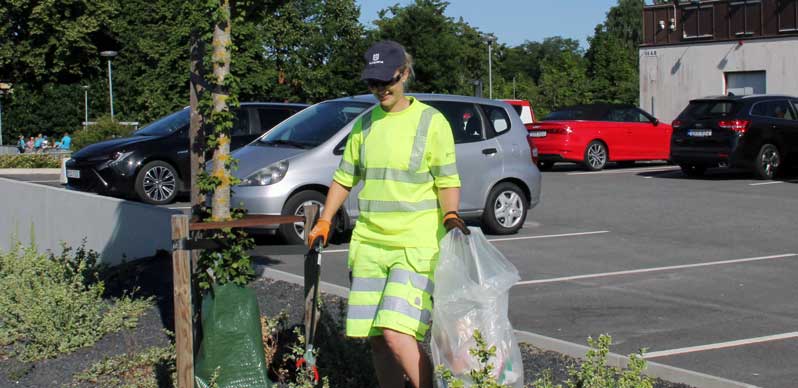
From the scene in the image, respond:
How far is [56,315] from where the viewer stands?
23.7 ft

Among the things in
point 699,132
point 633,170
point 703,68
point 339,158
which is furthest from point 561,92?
point 339,158

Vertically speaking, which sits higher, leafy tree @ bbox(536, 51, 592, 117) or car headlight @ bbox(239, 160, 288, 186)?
leafy tree @ bbox(536, 51, 592, 117)

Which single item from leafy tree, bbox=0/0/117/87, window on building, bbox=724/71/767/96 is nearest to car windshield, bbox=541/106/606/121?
window on building, bbox=724/71/767/96

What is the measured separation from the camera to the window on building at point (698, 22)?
33.0 m

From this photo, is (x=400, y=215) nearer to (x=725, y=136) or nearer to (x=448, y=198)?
(x=448, y=198)

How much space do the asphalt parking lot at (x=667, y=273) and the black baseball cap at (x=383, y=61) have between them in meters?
1.49

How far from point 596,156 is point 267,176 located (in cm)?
1375

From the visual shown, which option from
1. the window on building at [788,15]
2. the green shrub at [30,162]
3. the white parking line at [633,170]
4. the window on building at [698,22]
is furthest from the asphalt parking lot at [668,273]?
the green shrub at [30,162]

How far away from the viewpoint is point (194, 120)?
683 cm

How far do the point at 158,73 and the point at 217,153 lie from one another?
1701 inches

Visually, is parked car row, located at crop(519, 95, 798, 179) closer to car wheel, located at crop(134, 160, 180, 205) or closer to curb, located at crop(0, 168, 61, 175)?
car wheel, located at crop(134, 160, 180, 205)

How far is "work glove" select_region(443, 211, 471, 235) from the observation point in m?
4.48

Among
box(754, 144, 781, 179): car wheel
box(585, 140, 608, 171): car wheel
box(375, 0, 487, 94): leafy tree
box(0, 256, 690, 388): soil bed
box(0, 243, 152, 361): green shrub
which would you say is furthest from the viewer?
box(375, 0, 487, 94): leafy tree

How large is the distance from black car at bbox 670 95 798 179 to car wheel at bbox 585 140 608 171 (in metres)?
2.89
